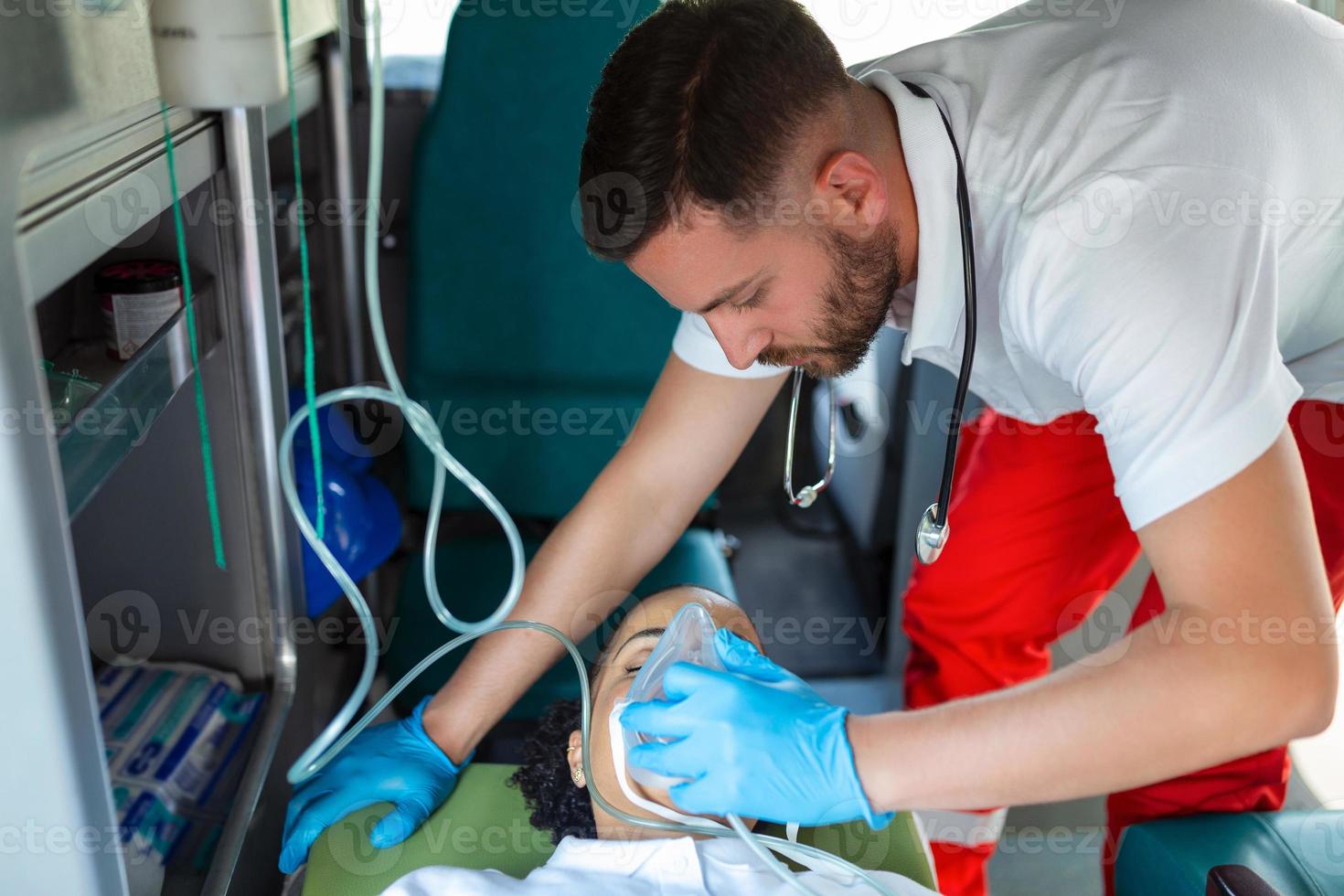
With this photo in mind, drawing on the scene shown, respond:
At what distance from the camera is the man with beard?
1.00 m

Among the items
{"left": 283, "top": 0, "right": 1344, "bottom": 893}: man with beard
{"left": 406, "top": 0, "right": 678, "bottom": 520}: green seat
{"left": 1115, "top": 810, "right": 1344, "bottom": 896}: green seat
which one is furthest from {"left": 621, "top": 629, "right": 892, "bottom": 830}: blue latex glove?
{"left": 406, "top": 0, "right": 678, "bottom": 520}: green seat

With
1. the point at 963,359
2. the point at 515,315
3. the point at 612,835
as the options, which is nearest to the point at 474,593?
the point at 515,315

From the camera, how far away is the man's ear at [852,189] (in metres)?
1.17

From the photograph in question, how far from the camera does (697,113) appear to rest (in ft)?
3.71

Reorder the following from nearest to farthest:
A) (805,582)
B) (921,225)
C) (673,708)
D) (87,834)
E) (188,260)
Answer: (87,834) < (673,708) < (921,225) < (188,260) < (805,582)

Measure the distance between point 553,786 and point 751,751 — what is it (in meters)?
0.41

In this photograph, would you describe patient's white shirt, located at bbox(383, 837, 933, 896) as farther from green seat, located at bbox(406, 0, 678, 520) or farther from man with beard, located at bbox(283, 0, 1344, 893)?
green seat, located at bbox(406, 0, 678, 520)

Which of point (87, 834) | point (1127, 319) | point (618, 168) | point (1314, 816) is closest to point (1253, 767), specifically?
point (1314, 816)

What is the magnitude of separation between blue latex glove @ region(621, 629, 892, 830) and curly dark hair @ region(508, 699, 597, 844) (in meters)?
0.25

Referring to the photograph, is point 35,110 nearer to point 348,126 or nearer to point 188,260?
point 188,260

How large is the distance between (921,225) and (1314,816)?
0.91m

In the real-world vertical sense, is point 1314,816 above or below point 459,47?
below

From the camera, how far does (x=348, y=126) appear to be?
2227mm

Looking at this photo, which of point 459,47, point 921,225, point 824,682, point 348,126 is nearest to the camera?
point 921,225
